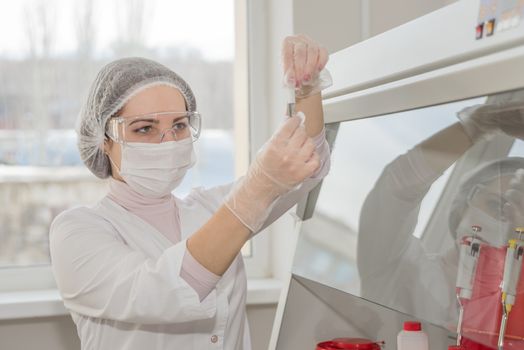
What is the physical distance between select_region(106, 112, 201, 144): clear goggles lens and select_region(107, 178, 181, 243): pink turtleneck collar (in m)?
0.12

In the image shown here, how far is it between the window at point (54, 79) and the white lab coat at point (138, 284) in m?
0.74

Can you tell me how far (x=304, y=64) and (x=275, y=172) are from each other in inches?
8.2

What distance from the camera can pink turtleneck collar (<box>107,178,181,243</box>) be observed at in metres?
1.46

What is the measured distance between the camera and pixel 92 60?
2215mm

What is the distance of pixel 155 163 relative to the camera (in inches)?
53.8

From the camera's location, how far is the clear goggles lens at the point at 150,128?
4.45 feet

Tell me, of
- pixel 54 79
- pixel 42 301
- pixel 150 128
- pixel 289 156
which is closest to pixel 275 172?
pixel 289 156

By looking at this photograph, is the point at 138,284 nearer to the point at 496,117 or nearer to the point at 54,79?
the point at 496,117

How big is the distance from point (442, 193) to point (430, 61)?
263 mm

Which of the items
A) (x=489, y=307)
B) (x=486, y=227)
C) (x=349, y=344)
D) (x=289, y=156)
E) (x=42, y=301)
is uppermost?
(x=289, y=156)

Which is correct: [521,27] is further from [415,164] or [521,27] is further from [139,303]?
[139,303]

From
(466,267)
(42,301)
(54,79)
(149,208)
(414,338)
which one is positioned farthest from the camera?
(54,79)

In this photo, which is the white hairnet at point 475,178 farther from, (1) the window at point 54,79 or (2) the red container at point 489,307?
(1) the window at point 54,79

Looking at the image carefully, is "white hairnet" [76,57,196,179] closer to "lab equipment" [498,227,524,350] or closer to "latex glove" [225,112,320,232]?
"latex glove" [225,112,320,232]
